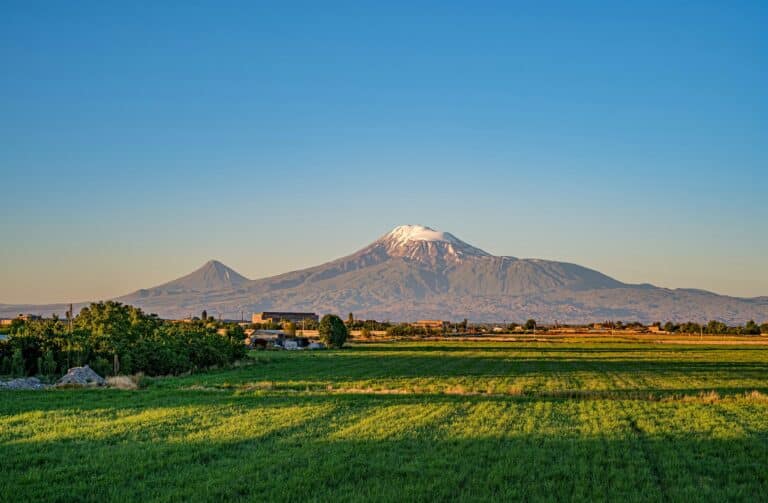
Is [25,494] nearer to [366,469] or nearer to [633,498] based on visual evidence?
[366,469]

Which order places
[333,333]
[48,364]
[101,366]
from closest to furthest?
[48,364], [101,366], [333,333]

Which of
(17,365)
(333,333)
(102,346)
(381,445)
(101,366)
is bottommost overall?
(381,445)

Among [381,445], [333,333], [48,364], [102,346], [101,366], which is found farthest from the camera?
[333,333]

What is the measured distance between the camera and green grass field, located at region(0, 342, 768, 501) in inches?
548

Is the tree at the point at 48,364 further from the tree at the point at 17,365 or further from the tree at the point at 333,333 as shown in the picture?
the tree at the point at 333,333

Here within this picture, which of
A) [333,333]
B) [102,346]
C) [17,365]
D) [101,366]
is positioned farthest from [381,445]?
[333,333]

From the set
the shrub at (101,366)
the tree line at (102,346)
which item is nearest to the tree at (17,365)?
the tree line at (102,346)

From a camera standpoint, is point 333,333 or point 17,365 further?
point 333,333

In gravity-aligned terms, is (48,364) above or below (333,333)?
below

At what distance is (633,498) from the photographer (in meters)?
13.3

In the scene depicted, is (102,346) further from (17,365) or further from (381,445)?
(381,445)

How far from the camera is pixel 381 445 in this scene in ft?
60.2

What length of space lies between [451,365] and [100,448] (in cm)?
4218

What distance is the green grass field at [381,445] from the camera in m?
13.9
